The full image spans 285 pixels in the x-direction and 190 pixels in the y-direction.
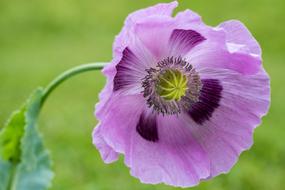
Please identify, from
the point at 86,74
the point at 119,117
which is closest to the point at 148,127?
the point at 119,117

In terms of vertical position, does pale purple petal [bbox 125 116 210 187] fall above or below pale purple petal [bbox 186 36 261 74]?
below

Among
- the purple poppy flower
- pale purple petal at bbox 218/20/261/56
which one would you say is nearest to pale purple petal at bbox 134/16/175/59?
the purple poppy flower

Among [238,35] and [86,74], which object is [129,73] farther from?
[86,74]

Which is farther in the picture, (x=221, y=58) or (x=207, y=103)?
(x=207, y=103)

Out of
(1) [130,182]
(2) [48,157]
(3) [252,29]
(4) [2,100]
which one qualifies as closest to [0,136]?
(2) [48,157]

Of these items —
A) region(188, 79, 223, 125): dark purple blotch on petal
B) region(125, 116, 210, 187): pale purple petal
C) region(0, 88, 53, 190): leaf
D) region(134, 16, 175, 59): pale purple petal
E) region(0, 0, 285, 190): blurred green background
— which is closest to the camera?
region(134, 16, 175, 59): pale purple petal

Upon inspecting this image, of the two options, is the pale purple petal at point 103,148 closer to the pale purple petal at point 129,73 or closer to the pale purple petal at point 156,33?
the pale purple petal at point 129,73

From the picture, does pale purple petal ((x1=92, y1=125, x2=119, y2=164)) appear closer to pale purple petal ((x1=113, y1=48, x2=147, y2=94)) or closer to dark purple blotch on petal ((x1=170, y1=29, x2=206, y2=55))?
pale purple petal ((x1=113, y1=48, x2=147, y2=94))

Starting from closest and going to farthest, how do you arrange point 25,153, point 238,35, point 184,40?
1. point 238,35
2. point 184,40
3. point 25,153

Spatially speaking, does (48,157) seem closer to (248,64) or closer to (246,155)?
(248,64)
